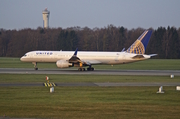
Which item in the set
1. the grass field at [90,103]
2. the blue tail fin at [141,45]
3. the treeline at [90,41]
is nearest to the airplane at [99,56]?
the blue tail fin at [141,45]

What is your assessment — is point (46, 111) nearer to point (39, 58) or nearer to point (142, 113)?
point (142, 113)

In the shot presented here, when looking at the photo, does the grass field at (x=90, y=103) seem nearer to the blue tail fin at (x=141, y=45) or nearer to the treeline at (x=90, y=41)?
the blue tail fin at (x=141, y=45)

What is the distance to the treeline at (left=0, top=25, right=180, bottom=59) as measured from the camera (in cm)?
11369

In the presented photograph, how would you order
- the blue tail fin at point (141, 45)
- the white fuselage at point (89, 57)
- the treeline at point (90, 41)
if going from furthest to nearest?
the treeline at point (90, 41) < the white fuselage at point (89, 57) < the blue tail fin at point (141, 45)

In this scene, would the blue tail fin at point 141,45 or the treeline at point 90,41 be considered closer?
the blue tail fin at point 141,45

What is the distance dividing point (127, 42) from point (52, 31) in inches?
1417

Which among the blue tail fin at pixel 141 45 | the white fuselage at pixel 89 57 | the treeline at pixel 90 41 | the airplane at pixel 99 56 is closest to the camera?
the airplane at pixel 99 56

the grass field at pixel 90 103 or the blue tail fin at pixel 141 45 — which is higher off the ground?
the blue tail fin at pixel 141 45

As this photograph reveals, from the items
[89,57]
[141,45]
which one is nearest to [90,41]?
[89,57]

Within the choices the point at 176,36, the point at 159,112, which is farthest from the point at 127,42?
the point at 159,112

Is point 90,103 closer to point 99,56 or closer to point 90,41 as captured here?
point 99,56

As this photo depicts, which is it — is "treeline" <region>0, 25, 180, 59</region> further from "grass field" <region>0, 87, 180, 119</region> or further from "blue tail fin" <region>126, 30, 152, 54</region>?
"grass field" <region>0, 87, 180, 119</region>

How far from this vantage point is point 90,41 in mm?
120438

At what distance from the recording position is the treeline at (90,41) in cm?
11369
